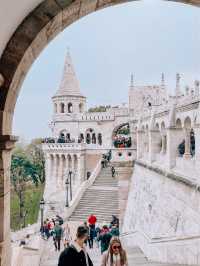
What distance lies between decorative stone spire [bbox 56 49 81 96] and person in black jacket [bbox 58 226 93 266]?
128 ft

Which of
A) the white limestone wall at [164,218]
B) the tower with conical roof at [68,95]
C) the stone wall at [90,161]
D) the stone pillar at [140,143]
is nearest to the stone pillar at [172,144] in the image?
the white limestone wall at [164,218]

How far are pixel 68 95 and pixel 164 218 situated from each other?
31.0m

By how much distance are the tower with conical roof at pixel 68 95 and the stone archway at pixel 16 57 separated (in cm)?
3825

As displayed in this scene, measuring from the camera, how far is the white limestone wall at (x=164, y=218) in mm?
7945

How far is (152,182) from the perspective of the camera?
16.0 meters

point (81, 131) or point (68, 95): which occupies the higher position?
point (68, 95)

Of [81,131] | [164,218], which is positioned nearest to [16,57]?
[164,218]

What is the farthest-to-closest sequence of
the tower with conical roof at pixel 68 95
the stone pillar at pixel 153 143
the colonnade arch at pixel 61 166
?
the tower with conical roof at pixel 68 95 < the colonnade arch at pixel 61 166 < the stone pillar at pixel 153 143

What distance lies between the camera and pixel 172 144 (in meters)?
13.2

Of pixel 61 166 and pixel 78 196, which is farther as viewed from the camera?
pixel 61 166

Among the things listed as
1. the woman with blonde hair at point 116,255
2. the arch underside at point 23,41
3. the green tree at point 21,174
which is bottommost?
the green tree at point 21,174

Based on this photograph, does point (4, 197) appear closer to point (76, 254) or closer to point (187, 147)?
point (76, 254)

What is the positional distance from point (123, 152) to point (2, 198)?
1915 centimetres

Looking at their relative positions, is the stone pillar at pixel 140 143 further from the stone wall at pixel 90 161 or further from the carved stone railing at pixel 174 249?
the stone wall at pixel 90 161
